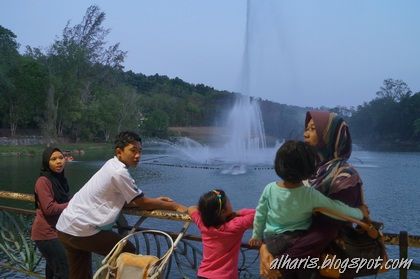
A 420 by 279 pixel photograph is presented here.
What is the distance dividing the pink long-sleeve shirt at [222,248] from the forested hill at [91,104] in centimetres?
3411

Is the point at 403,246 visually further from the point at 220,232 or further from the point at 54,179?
the point at 54,179

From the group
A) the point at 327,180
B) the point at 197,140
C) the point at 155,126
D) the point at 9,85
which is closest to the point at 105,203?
the point at 327,180

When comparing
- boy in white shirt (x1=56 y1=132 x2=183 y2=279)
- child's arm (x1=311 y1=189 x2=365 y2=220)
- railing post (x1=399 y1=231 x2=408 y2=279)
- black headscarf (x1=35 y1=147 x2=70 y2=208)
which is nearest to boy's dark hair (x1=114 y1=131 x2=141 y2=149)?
boy in white shirt (x1=56 y1=132 x2=183 y2=279)

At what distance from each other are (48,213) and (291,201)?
2.04 meters

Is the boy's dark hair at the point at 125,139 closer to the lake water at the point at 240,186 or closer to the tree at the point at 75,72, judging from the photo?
the lake water at the point at 240,186

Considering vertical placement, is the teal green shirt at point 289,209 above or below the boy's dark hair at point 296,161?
below

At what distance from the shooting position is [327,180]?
2402 mm

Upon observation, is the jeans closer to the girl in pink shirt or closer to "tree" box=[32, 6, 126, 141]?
the girl in pink shirt

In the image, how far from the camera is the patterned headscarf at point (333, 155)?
2340 millimetres

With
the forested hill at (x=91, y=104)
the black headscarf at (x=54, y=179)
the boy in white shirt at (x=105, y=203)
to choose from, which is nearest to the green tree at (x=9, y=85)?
the forested hill at (x=91, y=104)

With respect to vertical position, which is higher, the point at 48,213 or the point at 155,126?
the point at 155,126

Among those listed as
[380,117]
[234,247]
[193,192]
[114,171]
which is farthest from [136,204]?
[380,117]

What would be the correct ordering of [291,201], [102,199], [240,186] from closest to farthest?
[291,201] → [102,199] → [240,186]

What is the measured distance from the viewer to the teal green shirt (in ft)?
7.51
